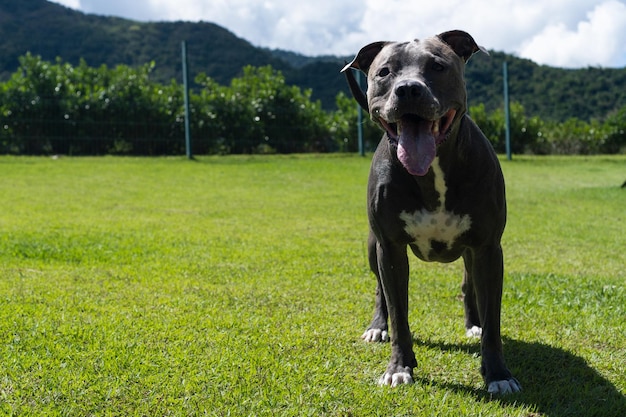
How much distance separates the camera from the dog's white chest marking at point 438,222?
11.6 feet

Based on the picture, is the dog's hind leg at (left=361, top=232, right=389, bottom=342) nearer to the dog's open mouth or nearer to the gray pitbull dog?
the gray pitbull dog

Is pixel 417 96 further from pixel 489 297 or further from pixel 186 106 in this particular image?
pixel 186 106

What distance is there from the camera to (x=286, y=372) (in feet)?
11.8

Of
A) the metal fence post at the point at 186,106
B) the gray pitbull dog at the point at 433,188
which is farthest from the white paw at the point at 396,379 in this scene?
the metal fence post at the point at 186,106

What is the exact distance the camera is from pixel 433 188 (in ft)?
11.6

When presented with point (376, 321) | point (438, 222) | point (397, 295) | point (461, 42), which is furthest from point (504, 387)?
point (461, 42)

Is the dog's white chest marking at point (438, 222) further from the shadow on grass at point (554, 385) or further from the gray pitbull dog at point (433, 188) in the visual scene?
the shadow on grass at point (554, 385)

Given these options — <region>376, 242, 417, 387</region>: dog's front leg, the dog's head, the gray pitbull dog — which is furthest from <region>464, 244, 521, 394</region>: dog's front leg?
the dog's head

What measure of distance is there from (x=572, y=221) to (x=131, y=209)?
21.4 ft

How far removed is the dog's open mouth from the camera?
10.5ft

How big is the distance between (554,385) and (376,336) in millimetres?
1125

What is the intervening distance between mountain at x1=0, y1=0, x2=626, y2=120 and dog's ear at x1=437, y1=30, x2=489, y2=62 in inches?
860

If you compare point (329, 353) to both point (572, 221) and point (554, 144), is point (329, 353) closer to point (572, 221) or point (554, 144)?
point (572, 221)

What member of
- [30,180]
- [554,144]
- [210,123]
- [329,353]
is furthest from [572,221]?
[554,144]
